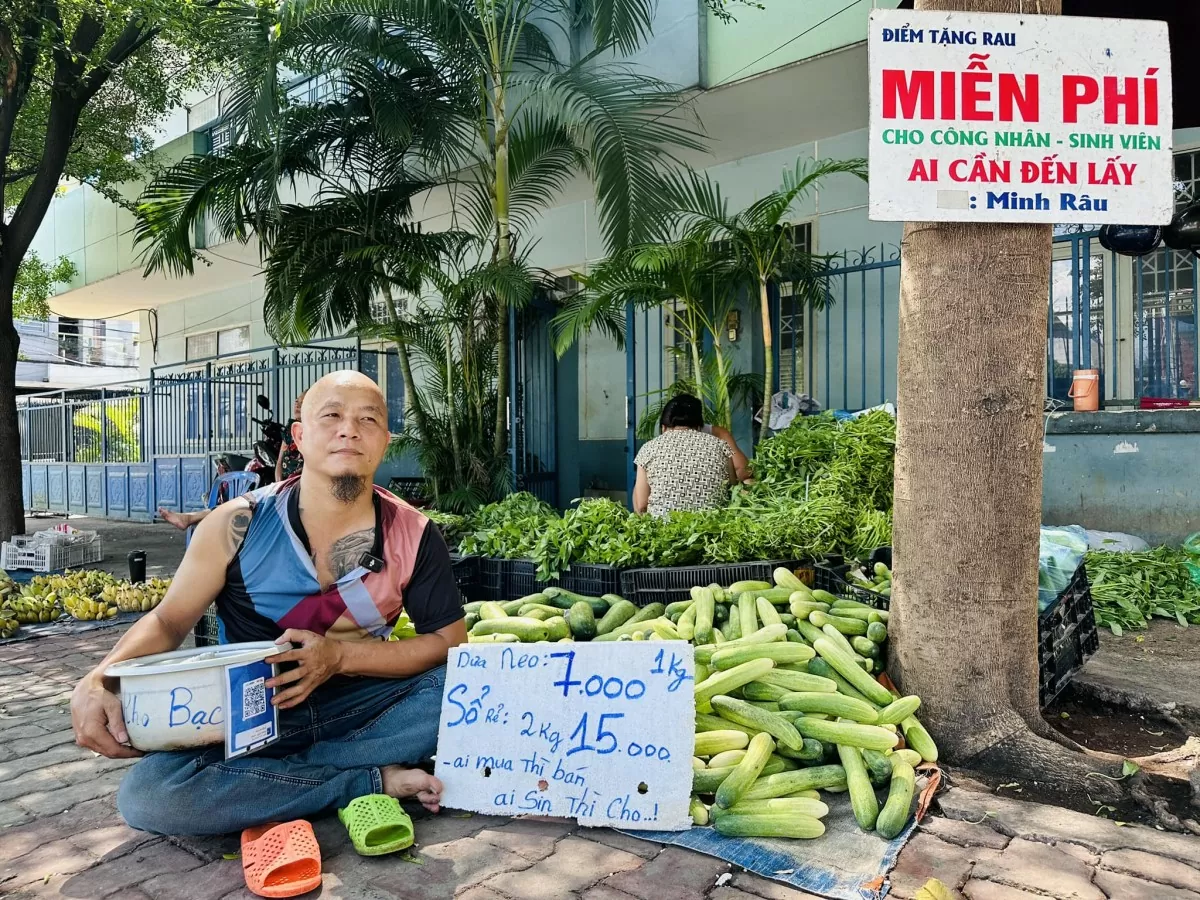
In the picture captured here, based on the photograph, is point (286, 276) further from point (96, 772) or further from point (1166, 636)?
point (1166, 636)

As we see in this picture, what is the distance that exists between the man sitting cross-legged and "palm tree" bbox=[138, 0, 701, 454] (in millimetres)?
4828

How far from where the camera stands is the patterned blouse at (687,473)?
590cm

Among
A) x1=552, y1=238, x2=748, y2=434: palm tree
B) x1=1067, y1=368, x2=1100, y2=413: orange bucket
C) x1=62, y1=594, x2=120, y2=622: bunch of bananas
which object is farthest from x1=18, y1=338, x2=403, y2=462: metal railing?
x1=1067, y1=368, x2=1100, y2=413: orange bucket

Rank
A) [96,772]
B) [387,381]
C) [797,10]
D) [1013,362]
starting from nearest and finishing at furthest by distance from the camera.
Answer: [1013,362] < [96,772] < [797,10] < [387,381]

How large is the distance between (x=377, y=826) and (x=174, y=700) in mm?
707

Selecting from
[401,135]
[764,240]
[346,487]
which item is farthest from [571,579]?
[401,135]

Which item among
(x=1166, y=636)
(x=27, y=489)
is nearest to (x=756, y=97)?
(x=1166, y=636)

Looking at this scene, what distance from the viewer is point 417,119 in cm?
879

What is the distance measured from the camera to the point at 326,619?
296cm

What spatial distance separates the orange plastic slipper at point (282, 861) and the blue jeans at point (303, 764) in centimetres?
14

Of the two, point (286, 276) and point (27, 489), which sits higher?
point (286, 276)

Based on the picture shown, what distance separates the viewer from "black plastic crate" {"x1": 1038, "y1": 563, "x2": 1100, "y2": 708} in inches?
140

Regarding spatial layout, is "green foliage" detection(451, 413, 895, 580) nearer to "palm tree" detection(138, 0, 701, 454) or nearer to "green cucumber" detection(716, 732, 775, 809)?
"green cucumber" detection(716, 732, 775, 809)

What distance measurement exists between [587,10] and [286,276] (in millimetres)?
4140
